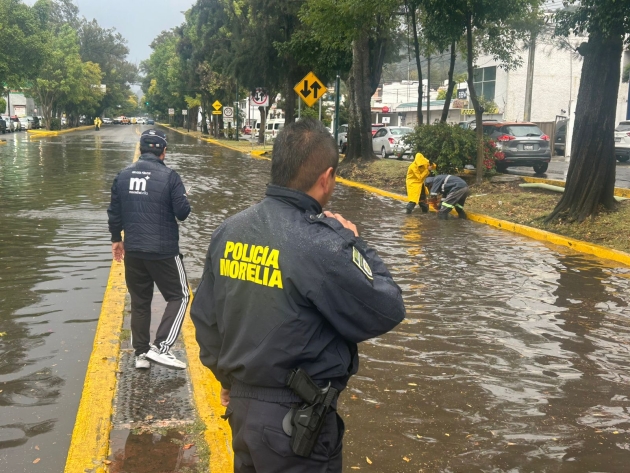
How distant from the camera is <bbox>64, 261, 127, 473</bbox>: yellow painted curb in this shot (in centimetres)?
399

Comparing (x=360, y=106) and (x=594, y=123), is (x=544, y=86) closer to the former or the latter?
(x=360, y=106)

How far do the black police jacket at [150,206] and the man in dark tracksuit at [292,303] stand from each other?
8.96 feet

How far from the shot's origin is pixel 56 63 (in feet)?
231

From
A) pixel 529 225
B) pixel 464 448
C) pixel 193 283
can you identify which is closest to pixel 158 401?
pixel 464 448

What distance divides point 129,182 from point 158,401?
156cm

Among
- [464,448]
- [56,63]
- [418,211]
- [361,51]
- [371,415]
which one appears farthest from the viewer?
[56,63]

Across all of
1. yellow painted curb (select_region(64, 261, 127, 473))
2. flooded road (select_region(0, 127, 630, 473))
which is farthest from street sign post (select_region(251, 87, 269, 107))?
yellow painted curb (select_region(64, 261, 127, 473))

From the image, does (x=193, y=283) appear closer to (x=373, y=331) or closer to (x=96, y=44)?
(x=373, y=331)

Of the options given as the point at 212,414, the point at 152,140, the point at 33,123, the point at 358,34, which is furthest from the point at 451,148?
the point at 33,123

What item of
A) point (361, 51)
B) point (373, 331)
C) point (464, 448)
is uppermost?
point (361, 51)

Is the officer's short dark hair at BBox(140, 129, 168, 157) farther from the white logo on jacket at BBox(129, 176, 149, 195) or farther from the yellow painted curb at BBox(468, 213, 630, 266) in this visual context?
the yellow painted curb at BBox(468, 213, 630, 266)

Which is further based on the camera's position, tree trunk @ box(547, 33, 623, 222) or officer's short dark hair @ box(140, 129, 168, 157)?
tree trunk @ box(547, 33, 623, 222)

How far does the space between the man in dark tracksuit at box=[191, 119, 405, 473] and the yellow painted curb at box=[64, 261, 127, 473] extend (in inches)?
71.4

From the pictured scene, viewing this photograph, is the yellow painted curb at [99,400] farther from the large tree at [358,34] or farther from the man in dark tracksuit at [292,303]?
the large tree at [358,34]
